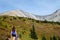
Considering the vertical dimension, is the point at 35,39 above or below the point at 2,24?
below

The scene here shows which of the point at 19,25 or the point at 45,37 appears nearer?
the point at 45,37

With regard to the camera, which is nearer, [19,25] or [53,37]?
[53,37]

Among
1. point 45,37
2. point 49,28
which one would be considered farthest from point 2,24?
point 49,28

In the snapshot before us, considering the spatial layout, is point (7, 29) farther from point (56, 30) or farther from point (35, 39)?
point (56, 30)

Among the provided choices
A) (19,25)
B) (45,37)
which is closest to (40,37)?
(45,37)

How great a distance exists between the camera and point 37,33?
28.1 m

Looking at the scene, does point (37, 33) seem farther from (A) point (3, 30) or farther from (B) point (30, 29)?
(A) point (3, 30)

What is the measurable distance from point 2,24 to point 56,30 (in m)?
8.41

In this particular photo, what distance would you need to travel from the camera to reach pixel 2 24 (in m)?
28.0

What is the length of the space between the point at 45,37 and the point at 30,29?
8.04 ft

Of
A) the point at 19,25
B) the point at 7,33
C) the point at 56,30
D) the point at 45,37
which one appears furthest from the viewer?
the point at 56,30

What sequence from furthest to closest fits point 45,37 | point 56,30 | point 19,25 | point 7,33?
point 56,30
point 19,25
point 45,37
point 7,33

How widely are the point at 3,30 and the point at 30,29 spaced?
13.0ft

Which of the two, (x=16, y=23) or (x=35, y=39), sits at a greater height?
(x=16, y=23)
